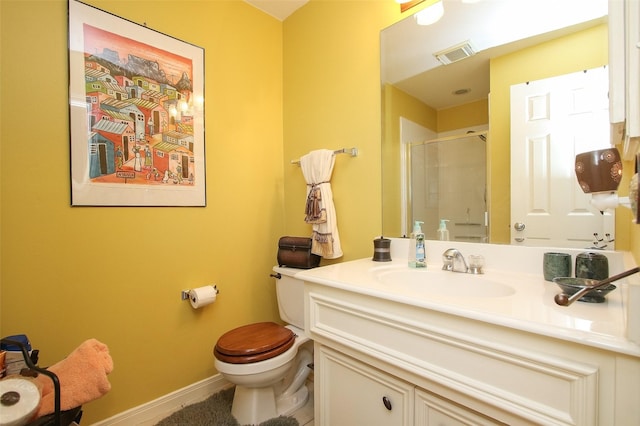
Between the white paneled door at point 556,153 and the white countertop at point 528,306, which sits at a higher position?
the white paneled door at point 556,153

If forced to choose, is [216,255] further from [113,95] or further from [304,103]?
[304,103]

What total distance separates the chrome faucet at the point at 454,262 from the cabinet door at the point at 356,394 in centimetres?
50

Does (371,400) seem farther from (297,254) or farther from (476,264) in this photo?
(297,254)

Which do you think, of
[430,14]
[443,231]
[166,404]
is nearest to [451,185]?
[443,231]

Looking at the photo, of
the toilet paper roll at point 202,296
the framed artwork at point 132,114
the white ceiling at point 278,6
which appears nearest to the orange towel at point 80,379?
the toilet paper roll at point 202,296

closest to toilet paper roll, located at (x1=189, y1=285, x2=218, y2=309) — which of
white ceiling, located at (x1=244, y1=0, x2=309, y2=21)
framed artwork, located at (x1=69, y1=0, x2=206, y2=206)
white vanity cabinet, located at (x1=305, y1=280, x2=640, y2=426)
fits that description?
framed artwork, located at (x1=69, y1=0, x2=206, y2=206)

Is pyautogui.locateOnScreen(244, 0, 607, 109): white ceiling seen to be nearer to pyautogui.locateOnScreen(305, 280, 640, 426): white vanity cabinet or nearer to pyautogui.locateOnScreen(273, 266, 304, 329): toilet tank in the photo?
pyautogui.locateOnScreen(305, 280, 640, 426): white vanity cabinet

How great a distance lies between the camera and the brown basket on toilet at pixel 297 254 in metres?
1.66

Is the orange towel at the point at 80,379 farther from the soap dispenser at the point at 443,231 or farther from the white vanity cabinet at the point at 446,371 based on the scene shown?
the soap dispenser at the point at 443,231

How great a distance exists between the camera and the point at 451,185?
131cm

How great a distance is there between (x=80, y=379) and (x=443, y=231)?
144 cm

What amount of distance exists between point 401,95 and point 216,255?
1362mm

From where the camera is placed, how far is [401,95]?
1479mm

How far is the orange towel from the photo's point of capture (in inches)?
33.4
